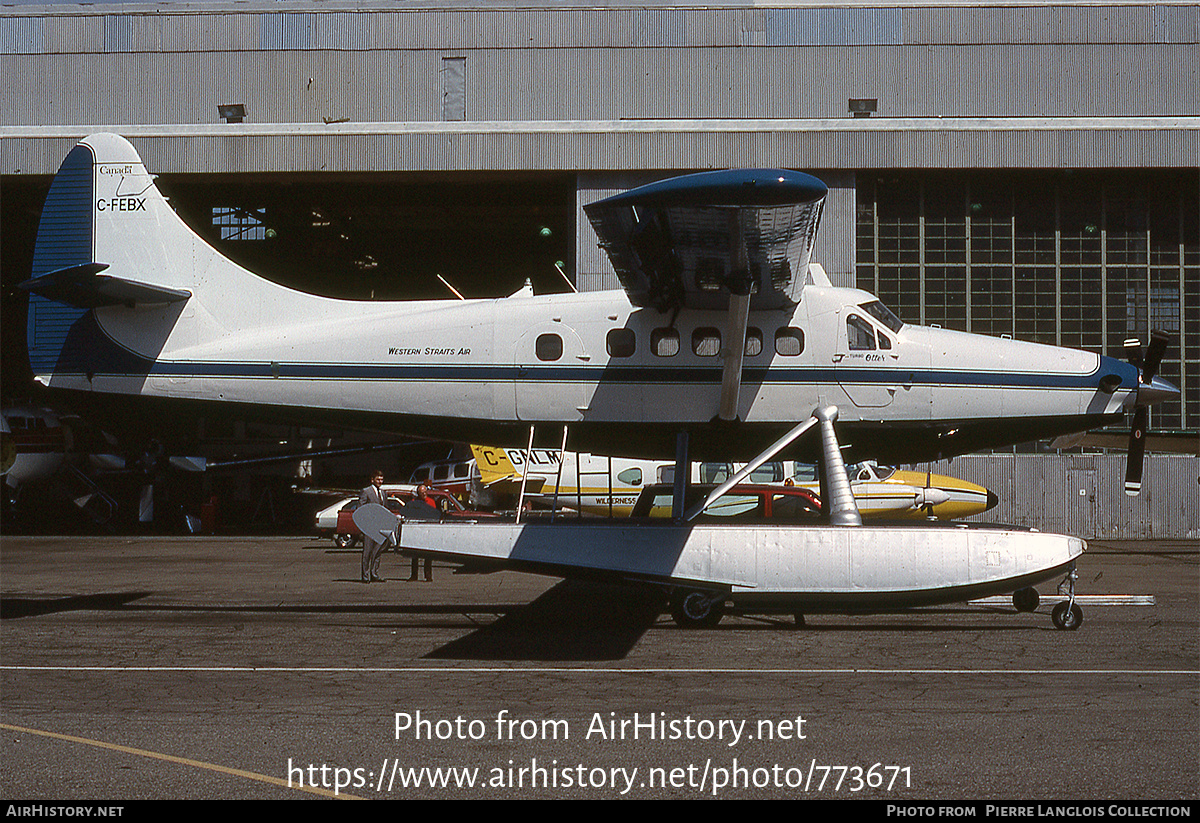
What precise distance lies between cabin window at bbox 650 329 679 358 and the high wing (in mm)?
252

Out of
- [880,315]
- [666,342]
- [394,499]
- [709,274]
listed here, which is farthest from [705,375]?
[394,499]

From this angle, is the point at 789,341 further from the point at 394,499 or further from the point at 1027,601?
the point at 394,499

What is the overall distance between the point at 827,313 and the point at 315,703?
22.2 feet

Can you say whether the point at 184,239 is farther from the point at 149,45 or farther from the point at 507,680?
the point at 149,45

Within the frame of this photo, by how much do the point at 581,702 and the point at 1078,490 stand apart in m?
20.4

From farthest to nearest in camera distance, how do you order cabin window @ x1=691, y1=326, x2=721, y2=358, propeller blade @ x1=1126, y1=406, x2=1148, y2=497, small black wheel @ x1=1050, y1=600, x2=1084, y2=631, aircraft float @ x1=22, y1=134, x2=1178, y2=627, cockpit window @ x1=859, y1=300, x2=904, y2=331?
propeller blade @ x1=1126, y1=406, x2=1148, y2=497, cockpit window @ x1=859, y1=300, x2=904, y2=331, cabin window @ x1=691, y1=326, x2=721, y2=358, small black wheel @ x1=1050, y1=600, x2=1084, y2=631, aircraft float @ x1=22, y1=134, x2=1178, y2=627

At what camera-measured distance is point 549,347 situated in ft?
35.9

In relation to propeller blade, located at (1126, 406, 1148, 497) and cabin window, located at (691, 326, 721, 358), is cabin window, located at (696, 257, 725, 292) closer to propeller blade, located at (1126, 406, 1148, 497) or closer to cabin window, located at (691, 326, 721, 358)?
cabin window, located at (691, 326, 721, 358)

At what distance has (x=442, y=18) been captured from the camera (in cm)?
2736

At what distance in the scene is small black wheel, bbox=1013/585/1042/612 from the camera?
11.5m

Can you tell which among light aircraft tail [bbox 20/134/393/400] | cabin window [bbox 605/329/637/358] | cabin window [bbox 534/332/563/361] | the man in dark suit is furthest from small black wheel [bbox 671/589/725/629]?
the man in dark suit

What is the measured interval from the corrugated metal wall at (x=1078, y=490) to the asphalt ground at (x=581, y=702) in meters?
11.2

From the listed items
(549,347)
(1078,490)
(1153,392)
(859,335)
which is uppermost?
(859,335)
